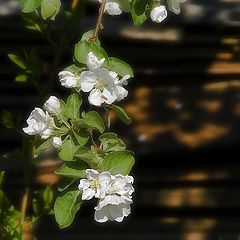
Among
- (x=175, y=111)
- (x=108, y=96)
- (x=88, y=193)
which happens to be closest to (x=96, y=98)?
(x=108, y=96)

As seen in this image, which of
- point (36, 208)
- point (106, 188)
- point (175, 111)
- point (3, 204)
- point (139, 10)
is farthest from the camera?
point (175, 111)

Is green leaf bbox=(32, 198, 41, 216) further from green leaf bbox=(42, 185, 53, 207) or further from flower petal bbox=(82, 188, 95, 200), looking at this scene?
flower petal bbox=(82, 188, 95, 200)

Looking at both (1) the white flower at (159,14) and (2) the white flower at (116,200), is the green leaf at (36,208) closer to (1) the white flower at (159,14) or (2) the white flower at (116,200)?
(2) the white flower at (116,200)

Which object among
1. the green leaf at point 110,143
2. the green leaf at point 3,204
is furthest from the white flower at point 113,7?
the green leaf at point 3,204

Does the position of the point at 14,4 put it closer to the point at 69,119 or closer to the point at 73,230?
the point at 73,230

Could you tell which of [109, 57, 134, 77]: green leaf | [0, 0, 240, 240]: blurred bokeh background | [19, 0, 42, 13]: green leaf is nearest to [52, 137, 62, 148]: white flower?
[109, 57, 134, 77]: green leaf

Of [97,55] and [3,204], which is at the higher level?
[97,55]

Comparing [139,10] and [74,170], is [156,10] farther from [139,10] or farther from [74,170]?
[74,170]
